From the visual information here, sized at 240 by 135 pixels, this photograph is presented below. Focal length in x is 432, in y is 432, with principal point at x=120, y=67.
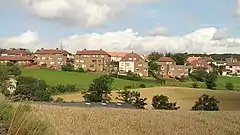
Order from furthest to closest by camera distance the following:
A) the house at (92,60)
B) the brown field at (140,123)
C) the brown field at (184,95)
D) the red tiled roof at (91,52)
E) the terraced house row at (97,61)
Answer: the red tiled roof at (91,52) < the house at (92,60) < the terraced house row at (97,61) < the brown field at (184,95) < the brown field at (140,123)

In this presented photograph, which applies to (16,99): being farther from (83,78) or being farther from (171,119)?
(83,78)

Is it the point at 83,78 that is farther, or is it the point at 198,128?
the point at 83,78

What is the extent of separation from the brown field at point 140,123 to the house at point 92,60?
89.8m

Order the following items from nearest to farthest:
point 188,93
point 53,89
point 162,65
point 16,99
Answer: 1. point 16,99
2. point 53,89
3. point 188,93
4. point 162,65

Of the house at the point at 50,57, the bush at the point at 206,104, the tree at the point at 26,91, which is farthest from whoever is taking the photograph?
the house at the point at 50,57

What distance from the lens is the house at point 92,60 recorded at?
4112 inches

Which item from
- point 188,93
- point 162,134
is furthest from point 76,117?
point 188,93

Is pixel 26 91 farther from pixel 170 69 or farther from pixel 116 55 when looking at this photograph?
pixel 116 55

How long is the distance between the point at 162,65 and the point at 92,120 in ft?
313

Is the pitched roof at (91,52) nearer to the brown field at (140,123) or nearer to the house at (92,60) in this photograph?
the house at (92,60)

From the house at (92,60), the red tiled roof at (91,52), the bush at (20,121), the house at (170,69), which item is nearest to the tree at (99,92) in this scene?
the bush at (20,121)

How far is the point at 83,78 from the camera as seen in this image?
214ft

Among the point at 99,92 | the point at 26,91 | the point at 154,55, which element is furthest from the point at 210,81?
the point at 154,55

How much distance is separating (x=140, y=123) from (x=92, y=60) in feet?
318
